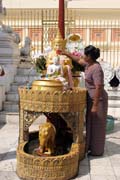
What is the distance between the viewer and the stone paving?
3.77m

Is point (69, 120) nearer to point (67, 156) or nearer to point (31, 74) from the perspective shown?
point (67, 156)

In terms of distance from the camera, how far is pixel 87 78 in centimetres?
436

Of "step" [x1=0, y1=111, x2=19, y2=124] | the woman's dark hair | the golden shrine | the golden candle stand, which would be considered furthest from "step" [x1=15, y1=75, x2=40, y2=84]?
the golden candle stand

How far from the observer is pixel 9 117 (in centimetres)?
658

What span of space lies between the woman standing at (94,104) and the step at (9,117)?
2.38 metres

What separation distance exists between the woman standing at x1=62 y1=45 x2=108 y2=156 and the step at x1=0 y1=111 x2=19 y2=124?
238cm

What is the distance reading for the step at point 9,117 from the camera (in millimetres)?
6570

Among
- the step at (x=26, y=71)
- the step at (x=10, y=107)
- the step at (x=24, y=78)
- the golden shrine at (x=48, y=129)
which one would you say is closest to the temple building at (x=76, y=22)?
the step at (x=26, y=71)

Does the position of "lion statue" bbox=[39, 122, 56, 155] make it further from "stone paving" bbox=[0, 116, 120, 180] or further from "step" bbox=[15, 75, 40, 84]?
"step" bbox=[15, 75, 40, 84]

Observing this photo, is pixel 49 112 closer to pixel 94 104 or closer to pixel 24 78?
pixel 94 104

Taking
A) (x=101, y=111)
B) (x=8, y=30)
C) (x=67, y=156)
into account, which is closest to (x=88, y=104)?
(x=101, y=111)

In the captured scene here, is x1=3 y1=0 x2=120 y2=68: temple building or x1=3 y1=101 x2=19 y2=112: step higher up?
x1=3 y1=0 x2=120 y2=68: temple building

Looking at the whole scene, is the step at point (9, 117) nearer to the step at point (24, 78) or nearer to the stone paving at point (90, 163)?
the stone paving at point (90, 163)

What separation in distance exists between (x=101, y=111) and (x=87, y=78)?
0.46 m
